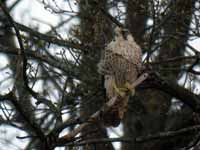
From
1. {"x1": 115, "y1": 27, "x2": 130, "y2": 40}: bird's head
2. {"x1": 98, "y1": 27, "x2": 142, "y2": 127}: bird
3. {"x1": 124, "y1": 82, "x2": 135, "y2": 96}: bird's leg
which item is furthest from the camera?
{"x1": 115, "y1": 27, "x2": 130, "y2": 40}: bird's head

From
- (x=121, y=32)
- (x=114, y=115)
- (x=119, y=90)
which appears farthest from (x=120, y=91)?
(x=121, y=32)

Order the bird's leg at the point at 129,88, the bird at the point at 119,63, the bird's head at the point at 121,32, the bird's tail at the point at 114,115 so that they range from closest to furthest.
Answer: the bird's tail at the point at 114,115 < the bird's leg at the point at 129,88 < the bird at the point at 119,63 < the bird's head at the point at 121,32

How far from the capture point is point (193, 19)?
6672mm

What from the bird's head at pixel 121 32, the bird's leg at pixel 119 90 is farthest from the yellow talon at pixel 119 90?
the bird's head at pixel 121 32

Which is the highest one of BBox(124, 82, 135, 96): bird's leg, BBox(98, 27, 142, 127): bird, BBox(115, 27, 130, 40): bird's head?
BBox(115, 27, 130, 40): bird's head

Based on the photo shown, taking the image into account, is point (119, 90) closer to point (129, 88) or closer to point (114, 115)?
point (129, 88)

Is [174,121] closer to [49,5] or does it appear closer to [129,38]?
[129,38]

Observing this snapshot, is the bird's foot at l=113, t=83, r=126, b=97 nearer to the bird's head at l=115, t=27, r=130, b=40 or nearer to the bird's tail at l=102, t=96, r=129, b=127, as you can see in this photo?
the bird's tail at l=102, t=96, r=129, b=127

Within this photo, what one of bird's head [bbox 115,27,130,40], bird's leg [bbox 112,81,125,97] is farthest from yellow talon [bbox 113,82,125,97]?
bird's head [bbox 115,27,130,40]

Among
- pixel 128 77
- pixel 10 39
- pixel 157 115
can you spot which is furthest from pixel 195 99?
pixel 10 39

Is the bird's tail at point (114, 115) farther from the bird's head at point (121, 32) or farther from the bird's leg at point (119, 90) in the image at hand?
the bird's head at point (121, 32)

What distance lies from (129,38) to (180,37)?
743 millimetres

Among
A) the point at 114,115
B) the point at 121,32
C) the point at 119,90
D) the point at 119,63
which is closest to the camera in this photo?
the point at 114,115

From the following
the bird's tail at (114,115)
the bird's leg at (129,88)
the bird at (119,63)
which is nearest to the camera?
the bird's tail at (114,115)
